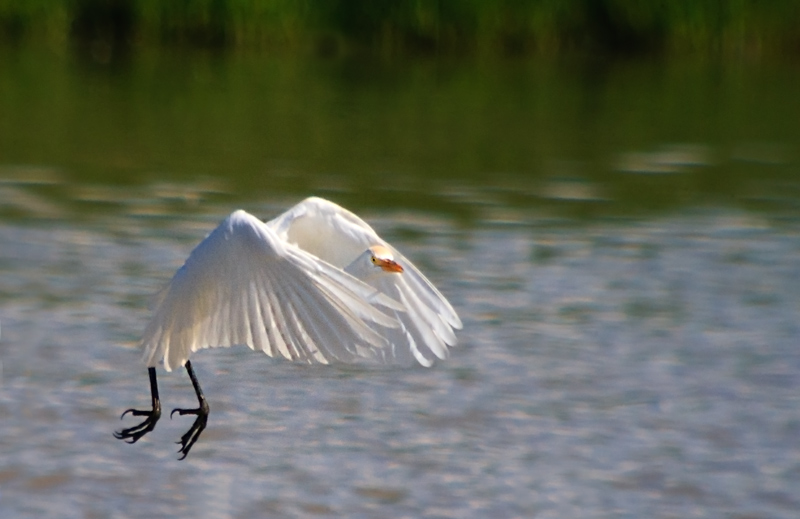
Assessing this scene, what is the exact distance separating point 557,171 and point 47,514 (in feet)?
29.6

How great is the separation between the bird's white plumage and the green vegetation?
661 inches

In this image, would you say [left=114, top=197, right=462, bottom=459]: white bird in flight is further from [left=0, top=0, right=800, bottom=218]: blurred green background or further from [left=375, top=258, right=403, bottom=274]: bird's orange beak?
[left=0, top=0, right=800, bottom=218]: blurred green background

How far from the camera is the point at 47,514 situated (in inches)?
255

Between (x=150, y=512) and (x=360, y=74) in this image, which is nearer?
(x=150, y=512)

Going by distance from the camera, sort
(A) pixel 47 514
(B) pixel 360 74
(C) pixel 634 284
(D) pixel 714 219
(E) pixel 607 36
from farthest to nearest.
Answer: (E) pixel 607 36 < (B) pixel 360 74 < (D) pixel 714 219 < (C) pixel 634 284 < (A) pixel 47 514

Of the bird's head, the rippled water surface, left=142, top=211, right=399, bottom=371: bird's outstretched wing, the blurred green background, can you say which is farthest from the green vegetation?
left=142, top=211, right=399, bottom=371: bird's outstretched wing

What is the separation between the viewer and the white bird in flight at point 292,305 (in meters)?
4.73

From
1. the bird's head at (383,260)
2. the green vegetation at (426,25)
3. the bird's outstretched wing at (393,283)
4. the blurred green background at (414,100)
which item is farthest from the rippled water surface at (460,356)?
the green vegetation at (426,25)

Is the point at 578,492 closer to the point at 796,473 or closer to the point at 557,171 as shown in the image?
the point at 796,473

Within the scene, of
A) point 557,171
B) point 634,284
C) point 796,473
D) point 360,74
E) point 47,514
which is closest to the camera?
point 47,514

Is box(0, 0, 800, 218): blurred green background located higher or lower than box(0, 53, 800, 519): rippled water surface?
higher

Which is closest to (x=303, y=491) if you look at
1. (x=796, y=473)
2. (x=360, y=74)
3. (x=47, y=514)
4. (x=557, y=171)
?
(x=47, y=514)

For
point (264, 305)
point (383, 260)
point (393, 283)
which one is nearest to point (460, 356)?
point (393, 283)

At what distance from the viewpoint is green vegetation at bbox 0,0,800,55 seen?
2194 centimetres
